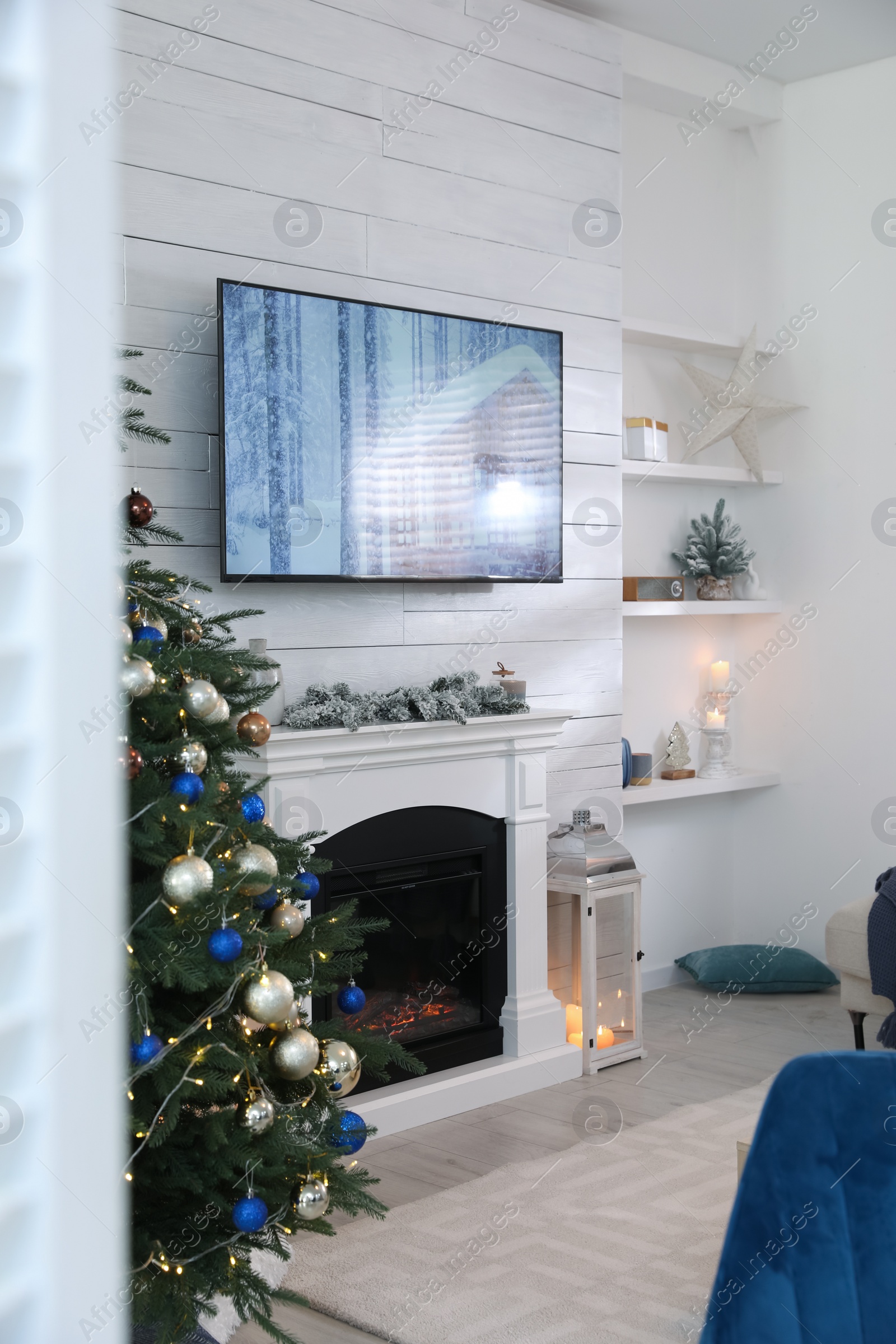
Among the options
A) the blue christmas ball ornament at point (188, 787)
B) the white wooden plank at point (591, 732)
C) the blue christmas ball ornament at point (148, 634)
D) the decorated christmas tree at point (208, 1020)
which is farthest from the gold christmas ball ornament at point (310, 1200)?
the white wooden plank at point (591, 732)

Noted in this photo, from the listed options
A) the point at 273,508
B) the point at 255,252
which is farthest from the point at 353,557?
the point at 255,252

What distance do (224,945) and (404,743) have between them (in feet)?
4.91

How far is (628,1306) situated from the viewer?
2.29 m

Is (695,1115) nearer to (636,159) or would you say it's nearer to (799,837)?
(799,837)

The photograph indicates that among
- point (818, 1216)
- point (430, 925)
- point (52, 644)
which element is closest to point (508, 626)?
point (430, 925)

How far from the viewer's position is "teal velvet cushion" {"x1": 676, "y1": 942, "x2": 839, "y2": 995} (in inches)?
175

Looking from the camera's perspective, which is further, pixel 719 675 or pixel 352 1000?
pixel 719 675

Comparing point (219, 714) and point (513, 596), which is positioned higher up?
point (513, 596)

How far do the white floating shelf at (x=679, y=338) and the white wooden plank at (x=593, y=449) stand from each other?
0.47m

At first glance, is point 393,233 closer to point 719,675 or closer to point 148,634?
point 148,634

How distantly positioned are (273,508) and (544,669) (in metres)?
1.16

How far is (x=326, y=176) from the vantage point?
3.25m

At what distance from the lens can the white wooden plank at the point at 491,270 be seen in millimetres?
3418

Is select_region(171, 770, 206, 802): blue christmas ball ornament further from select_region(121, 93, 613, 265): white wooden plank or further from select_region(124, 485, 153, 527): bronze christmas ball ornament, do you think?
select_region(121, 93, 613, 265): white wooden plank
